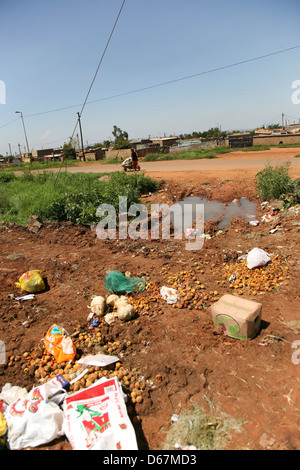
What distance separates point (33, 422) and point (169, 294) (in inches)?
82.1

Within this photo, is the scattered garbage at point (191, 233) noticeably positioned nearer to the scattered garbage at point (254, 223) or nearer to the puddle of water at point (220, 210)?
the puddle of water at point (220, 210)

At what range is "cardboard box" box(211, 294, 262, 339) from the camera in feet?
9.20

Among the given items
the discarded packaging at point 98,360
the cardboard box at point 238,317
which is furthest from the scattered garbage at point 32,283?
the cardboard box at point 238,317

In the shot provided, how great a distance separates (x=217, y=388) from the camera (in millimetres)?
2385

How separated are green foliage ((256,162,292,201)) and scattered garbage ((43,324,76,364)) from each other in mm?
5903

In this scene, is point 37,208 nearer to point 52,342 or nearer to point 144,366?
point 52,342

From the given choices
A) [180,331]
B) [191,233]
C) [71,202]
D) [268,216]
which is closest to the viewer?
[180,331]

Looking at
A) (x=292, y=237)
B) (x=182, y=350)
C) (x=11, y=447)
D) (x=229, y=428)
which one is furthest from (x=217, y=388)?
(x=292, y=237)

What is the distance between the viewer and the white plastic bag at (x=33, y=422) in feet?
6.40

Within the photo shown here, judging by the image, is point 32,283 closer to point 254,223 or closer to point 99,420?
point 99,420

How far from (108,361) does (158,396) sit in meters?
0.55

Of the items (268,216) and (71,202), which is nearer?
(268,216)

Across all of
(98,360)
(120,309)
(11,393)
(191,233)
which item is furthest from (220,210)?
(11,393)

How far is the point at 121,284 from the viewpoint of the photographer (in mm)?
3959
